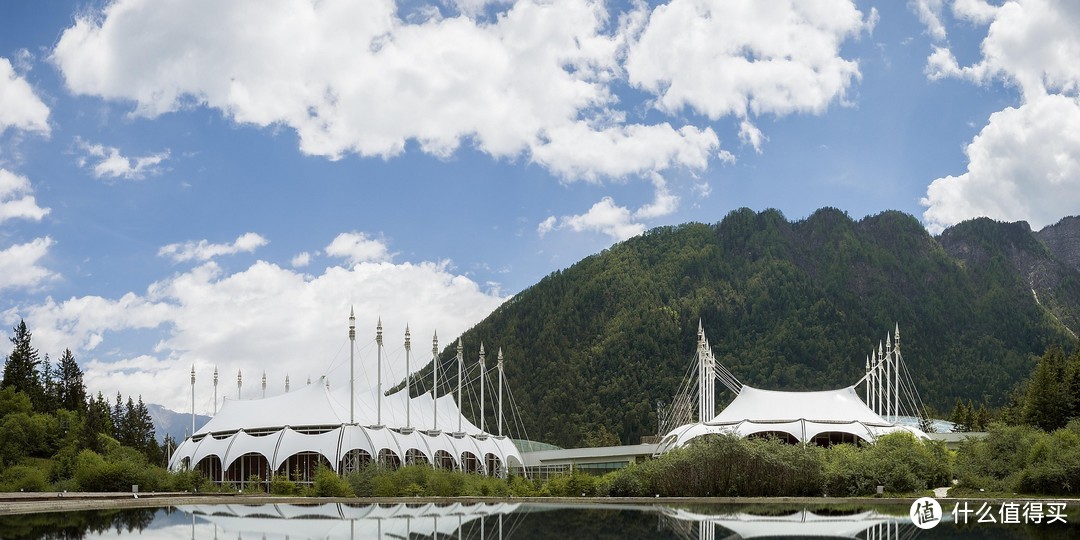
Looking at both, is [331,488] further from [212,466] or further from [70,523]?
[212,466]

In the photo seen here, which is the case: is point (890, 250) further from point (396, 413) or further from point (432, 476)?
point (432, 476)

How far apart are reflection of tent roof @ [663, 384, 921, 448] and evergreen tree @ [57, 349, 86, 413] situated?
1444 inches

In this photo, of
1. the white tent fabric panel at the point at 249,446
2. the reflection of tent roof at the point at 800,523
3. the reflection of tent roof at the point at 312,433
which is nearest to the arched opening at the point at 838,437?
the reflection of tent roof at the point at 312,433

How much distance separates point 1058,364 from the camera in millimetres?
49938

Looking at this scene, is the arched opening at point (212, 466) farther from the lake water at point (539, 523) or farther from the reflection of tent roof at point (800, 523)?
the reflection of tent roof at point (800, 523)

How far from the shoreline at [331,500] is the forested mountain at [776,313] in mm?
66579

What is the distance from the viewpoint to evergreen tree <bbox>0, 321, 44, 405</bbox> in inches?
2464

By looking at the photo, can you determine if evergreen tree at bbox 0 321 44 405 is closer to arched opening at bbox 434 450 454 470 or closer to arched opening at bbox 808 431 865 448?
arched opening at bbox 434 450 454 470

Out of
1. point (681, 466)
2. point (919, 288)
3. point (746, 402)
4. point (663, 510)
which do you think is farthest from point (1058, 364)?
point (919, 288)

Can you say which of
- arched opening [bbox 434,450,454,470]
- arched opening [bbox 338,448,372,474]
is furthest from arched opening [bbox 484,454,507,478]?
arched opening [bbox 338,448,372,474]

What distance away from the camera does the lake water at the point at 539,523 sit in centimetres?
1988

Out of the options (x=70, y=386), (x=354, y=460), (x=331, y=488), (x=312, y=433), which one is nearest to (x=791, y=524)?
(x=331, y=488)

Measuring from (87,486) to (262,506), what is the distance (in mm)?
11708

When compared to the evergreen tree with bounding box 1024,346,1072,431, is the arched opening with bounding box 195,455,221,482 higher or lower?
lower
